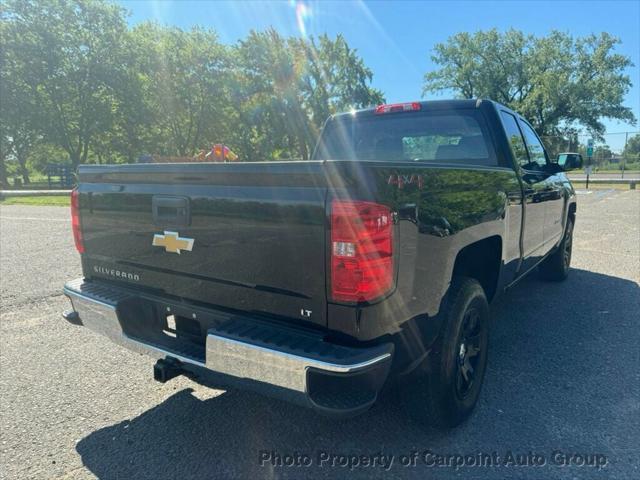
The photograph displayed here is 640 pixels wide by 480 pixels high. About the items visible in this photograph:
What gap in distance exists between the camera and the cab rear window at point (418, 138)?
3.59m

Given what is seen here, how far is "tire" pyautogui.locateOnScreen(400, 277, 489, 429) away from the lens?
2350mm

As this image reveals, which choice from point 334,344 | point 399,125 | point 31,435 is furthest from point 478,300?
point 31,435

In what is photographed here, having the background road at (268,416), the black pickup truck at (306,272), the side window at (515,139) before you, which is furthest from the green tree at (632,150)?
the black pickup truck at (306,272)

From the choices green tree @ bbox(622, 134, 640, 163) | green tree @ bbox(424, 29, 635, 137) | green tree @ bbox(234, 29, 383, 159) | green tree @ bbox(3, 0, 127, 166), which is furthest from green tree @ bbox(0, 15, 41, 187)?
green tree @ bbox(622, 134, 640, 163)

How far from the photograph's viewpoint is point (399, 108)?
3.78 metres

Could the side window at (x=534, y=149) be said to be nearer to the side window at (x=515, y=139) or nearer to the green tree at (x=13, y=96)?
the side window at (x=515, y=139)

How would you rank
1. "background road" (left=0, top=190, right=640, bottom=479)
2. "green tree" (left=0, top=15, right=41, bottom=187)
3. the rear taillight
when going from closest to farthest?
"background road" (left=0, top=190, right=640, bottom=479), the rear taillight, "green tree" (left=0, top=15, right=41, bottom=187)

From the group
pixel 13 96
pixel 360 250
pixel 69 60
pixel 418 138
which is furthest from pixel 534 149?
pixel 69 60

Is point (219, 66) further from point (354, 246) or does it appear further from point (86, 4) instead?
point (354, 246)

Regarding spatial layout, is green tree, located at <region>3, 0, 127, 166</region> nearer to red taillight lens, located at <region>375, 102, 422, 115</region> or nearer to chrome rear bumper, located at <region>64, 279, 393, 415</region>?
red taillight lens, located at <region>375, 102, 422, 115</region>

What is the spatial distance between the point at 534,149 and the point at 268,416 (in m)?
3.69

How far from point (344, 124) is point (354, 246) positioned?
255 cm

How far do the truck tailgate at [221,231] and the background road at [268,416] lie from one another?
843mm

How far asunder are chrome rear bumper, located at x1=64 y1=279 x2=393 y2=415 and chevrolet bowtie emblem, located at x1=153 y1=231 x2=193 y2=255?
462 millimetres
